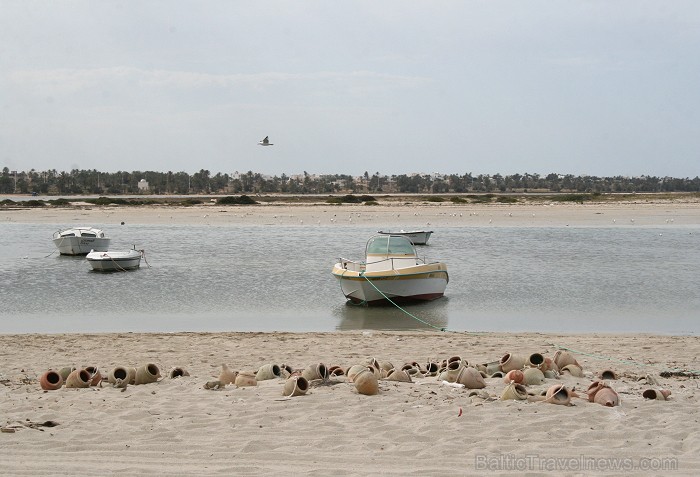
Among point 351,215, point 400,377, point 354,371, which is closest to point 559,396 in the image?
point 400,377

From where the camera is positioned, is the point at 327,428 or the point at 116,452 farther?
the point at 327,428

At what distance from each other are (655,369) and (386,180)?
527 ft

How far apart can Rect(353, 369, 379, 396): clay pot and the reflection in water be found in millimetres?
8434

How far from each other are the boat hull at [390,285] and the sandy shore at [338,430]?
30.9 feet

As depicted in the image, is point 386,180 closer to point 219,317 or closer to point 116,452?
point 219,317

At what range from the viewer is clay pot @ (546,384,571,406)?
8.31 metres

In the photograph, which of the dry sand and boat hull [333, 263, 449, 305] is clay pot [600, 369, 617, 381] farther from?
A: boat hull [333, 263, 449, 305]

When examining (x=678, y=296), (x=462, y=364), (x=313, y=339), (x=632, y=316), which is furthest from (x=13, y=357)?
(x=678, y=296)

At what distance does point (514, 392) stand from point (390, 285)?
11712mm

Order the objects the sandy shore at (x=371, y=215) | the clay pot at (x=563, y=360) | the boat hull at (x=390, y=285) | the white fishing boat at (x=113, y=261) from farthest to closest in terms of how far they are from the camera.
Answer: the sandy shore at (x=371, y=215)
the white fishing boat at (x=113, y=261)
the boat hull at (x=390, y=285)
the clay pot at (x=563, y=360)

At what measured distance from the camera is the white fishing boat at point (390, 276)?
789 inches

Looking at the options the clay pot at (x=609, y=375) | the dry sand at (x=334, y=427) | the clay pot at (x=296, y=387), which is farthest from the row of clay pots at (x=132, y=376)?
the clay pot at (x=609, y=375)

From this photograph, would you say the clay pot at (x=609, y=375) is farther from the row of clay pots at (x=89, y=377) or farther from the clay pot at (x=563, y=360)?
the row of clay pots at (x=89, y=377)

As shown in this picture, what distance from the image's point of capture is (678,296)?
22.5 metres
